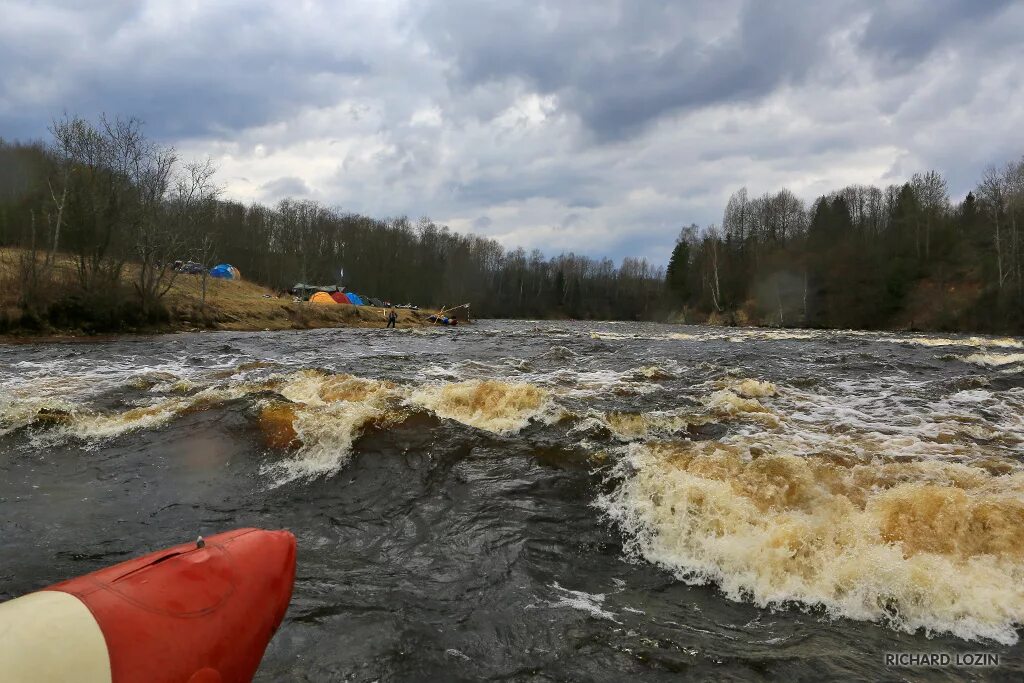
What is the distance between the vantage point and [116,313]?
74.7 feet

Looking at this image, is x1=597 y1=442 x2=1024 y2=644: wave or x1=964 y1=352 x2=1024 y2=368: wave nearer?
x1=597 y1=442 x2=1024 y2=644: wave

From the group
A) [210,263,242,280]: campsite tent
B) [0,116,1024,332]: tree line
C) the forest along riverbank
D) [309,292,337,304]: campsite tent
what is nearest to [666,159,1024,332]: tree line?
[0,116,1024,332]: tree line

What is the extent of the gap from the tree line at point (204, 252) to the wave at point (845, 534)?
24377mm

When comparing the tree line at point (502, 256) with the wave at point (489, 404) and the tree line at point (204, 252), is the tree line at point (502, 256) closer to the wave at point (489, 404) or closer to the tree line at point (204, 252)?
the tree line at point (204, 252)

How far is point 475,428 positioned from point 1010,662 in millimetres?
5445

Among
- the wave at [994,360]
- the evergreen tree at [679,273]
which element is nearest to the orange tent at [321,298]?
the wave at [994,360]

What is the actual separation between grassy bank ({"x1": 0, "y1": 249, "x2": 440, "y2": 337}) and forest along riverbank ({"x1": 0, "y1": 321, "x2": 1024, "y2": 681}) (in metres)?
14.0

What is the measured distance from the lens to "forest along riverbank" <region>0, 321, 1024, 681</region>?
3.13 metres

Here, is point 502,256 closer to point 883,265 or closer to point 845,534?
point 883,265

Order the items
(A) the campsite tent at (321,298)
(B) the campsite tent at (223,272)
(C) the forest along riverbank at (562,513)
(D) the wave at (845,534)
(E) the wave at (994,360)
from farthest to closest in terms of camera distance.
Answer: (B) the campsite tent at (223,272), (A) the campsite tent at (321,298), (E) the wave at (994,360), (D) the wave at (845,534), (C) the forest along riverbank at (562,513)

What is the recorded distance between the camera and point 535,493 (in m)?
5.30

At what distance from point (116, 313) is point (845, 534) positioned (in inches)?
1074

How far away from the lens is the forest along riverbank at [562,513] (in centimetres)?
313

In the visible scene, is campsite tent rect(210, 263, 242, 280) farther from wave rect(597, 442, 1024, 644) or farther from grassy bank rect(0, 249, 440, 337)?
wave rect(597, 442, 1024, 644)
